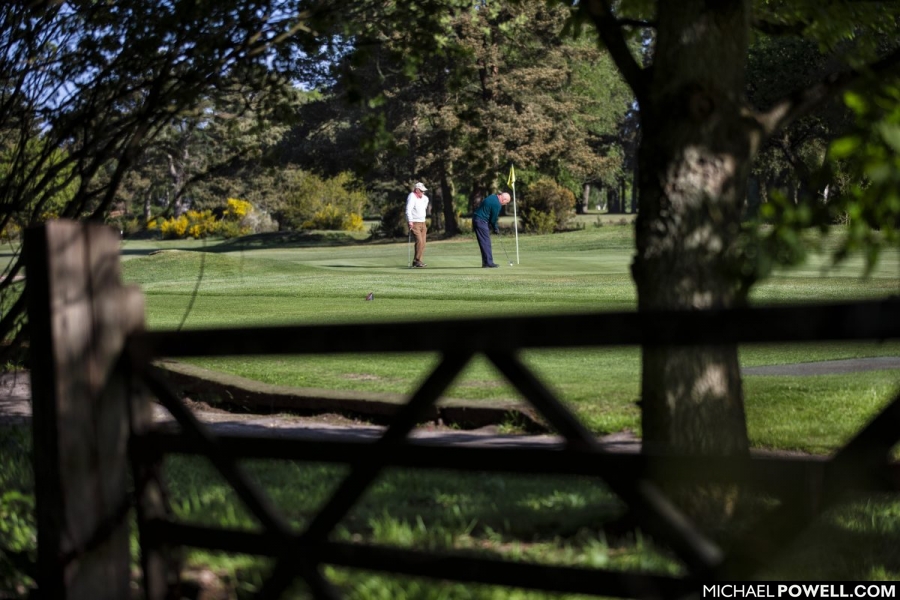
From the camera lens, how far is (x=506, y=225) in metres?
55.0

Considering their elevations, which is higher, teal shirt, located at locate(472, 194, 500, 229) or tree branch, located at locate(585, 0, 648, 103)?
tree branch, located at locate(585, 0, 648, 103)

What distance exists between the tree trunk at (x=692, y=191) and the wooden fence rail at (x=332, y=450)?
5.00ft

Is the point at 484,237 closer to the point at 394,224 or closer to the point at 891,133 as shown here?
the point at 891,133

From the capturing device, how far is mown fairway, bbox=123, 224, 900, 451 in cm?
821

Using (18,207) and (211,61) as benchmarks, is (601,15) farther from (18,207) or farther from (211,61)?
(18,207)

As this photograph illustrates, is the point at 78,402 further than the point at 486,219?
No

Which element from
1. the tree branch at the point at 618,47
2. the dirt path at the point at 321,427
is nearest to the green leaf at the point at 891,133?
the tree branch at the point at 618,47

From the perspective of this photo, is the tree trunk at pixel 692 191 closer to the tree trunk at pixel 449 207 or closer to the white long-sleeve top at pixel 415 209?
the white long-sleeve top at pixel 415 209

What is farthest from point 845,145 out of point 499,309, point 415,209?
point 415,209

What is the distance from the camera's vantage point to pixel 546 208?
174 feet

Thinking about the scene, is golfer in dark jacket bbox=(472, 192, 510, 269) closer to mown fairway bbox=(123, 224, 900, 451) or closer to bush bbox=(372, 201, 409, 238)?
mown fairway bbox=(123, 224, 900, 451)

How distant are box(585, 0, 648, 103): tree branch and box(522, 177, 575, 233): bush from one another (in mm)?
46394

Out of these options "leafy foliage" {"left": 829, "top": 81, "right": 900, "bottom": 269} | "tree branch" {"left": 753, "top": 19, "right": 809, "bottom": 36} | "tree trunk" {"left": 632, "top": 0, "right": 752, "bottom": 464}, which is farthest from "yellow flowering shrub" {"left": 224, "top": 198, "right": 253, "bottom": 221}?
"leafy foliage" {"left": 829, "top": 81, "right": 900, "bottom": 269}

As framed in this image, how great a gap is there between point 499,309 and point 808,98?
12.1m
